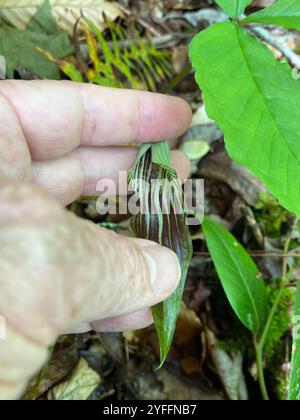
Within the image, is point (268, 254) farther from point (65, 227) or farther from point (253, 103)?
point (65, 227)

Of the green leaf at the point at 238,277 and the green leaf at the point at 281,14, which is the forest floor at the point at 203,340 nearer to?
the green leaf at the point at 238,277

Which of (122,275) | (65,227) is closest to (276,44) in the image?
(122,275)

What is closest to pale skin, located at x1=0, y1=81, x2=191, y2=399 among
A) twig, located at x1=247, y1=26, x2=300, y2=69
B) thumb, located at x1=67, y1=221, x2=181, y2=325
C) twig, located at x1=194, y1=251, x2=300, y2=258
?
thumb, located at x1=67, y1=221, x2=181, y2=325

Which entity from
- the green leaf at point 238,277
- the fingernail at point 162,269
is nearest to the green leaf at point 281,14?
the fingernail at point 162,269

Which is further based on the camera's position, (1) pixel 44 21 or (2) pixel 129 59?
(2) pixel 129 59

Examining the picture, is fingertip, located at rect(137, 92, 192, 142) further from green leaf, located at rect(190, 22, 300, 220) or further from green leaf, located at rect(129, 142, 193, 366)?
green leaf, located at rect(190, 22, 300, 220)

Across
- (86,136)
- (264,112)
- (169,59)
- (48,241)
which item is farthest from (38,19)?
(48,241)
